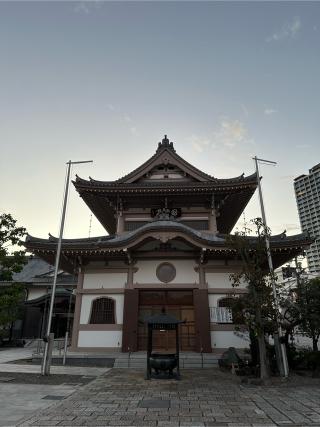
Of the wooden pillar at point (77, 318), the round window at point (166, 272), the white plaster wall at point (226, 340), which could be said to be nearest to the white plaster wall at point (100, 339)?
the wooden pillar at point (77, 318)

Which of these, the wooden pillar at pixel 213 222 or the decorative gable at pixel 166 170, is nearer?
the wooden pillar at pixel 213 222

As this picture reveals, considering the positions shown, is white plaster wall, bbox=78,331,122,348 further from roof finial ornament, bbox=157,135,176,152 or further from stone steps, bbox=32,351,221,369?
roof finial ornament, bbox=157,135,176,152

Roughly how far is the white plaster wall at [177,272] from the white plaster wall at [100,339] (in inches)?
130

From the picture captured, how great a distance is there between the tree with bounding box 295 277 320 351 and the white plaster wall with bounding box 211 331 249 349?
4.45 meters

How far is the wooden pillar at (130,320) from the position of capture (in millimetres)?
16375

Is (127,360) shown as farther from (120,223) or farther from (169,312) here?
(120,223)

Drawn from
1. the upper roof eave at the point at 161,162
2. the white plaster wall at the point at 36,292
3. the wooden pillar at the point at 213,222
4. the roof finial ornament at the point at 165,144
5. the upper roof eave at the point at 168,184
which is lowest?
the white plaster wall at the point at 36,292

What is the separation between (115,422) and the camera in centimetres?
637

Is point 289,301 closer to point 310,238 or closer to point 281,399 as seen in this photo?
point 310,238

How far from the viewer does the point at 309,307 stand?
39.8 ft

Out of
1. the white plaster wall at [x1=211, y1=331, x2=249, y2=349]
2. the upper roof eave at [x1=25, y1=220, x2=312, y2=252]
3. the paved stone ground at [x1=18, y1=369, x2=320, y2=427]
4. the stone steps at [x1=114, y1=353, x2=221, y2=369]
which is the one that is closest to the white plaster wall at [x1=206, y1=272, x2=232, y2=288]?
the upper roof eave at [x1=25, y1=220, x2=312, y2=252]

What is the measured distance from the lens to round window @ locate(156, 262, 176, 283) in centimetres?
1783

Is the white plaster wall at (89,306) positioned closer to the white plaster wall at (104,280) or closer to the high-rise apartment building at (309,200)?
the white plaster wall at (104,280)

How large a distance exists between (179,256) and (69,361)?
329 inches
